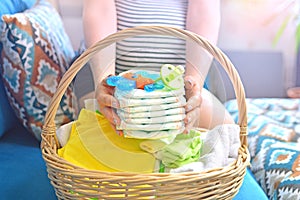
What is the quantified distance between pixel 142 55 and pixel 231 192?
331 mm

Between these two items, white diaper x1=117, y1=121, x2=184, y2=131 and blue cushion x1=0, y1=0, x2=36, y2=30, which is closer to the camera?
white diaper x1=117, y1=121, x2=184, y2=131

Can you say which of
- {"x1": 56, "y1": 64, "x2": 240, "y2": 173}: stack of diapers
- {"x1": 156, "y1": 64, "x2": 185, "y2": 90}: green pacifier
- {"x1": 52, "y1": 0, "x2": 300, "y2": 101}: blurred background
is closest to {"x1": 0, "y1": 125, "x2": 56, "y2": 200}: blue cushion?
{"x1": 56, "y1": 64, "x2": 240, "y2": 173}: stack of diapers

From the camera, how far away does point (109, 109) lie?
85 centimetres

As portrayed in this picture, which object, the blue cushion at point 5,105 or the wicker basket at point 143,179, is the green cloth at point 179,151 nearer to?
the wicker basket at point 143,179

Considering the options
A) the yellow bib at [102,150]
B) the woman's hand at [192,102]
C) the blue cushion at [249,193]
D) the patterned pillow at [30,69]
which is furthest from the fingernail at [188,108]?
the patterned pillow at [30,69]

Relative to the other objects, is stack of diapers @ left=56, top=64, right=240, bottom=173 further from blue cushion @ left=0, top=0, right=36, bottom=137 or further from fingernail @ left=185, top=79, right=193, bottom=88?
blue cushion @ left=0, top=0, right=36, bottom=137

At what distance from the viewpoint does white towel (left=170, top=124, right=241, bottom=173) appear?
83 cm

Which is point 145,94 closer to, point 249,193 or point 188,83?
point 188,83

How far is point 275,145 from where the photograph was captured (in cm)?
129

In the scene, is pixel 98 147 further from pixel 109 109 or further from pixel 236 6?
pixel 236 6

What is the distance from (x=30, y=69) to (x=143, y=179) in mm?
559

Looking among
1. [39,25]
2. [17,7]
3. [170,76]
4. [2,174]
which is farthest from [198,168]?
[17,7]

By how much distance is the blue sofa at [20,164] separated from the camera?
962 millimetres

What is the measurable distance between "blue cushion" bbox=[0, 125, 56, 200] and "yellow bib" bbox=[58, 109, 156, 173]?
141 mm
